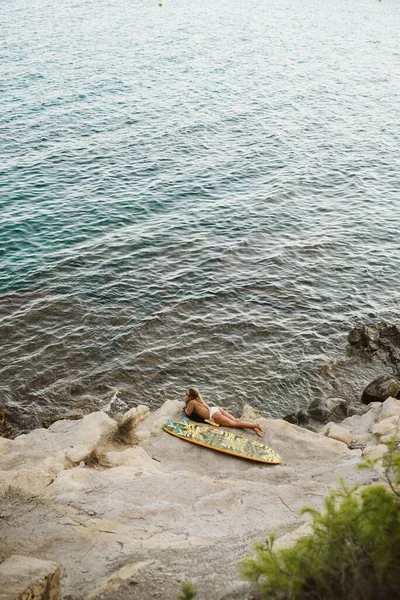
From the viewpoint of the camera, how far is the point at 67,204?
28.1 metres

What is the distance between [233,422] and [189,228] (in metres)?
13.6

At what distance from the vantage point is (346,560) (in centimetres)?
604

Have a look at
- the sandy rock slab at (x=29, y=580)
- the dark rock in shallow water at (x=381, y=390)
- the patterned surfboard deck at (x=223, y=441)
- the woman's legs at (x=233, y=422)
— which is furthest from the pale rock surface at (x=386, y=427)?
the sandy rock slab at (x=29, y=580)

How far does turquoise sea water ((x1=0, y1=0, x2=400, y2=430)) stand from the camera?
60.4 feet

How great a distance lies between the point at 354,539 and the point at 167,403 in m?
10.5

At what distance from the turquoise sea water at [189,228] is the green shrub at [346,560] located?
10.6 metres

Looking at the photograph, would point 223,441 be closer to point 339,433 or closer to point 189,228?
point 339,433

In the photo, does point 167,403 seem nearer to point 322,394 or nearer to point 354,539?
point 322,394

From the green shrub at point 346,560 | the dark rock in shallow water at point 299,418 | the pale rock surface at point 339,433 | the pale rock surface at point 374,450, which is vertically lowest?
the dark rock in shallow water at point 299,418

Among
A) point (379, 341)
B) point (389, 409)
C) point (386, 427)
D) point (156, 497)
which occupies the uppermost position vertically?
point (156, 497)

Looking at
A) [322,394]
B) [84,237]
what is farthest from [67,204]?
[322,394]

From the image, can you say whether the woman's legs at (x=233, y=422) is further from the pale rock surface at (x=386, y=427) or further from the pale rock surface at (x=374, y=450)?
the pale rock surface at (x=386, y=427)

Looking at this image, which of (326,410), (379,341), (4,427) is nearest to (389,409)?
(326,410)

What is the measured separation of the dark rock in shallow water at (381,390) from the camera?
16.3 metres
